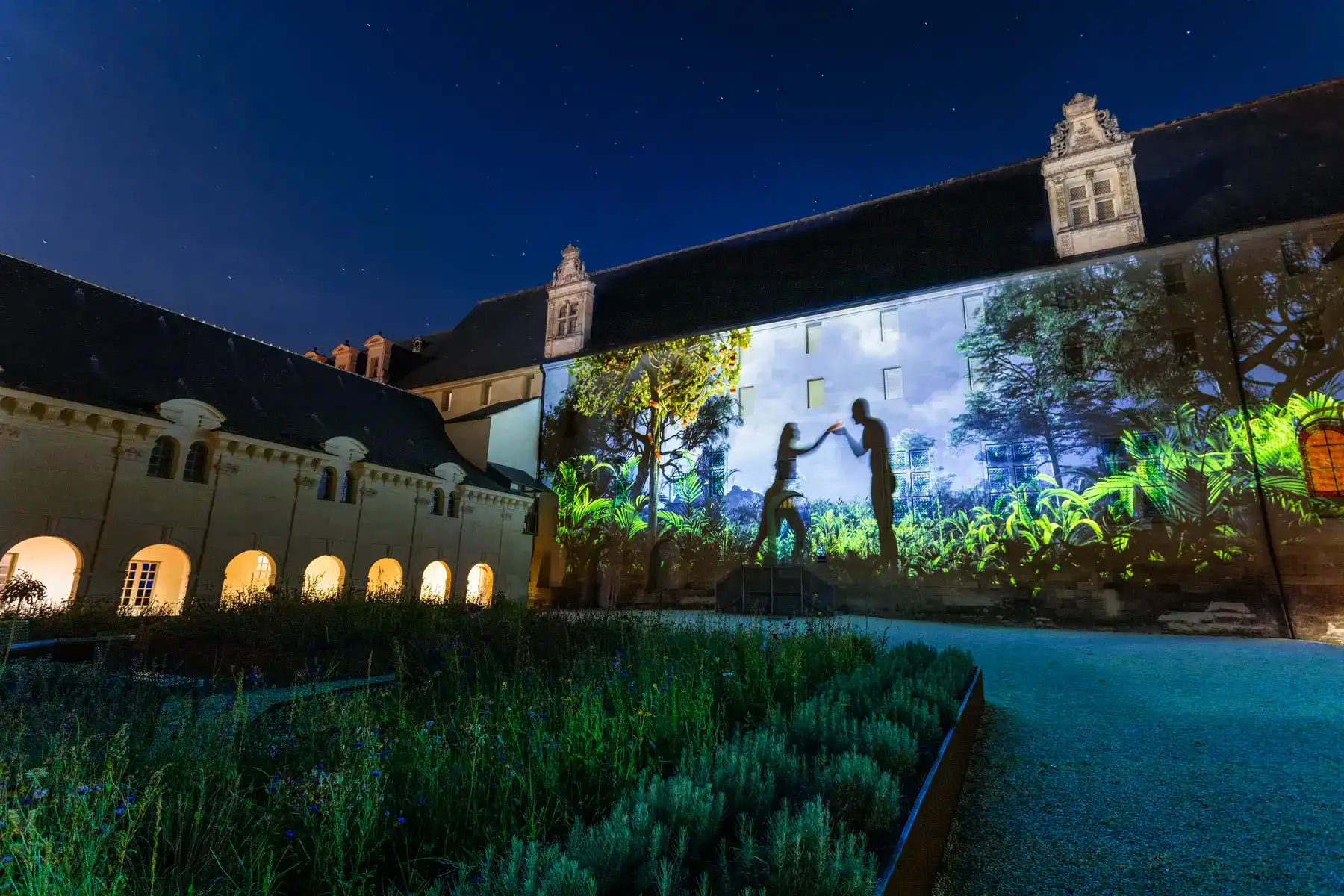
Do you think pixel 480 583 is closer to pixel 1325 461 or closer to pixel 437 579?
pixel 437 579

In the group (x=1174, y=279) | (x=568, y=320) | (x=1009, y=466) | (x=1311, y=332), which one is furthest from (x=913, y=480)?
(x=568, y=320)

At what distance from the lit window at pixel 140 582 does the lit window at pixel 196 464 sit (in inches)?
128

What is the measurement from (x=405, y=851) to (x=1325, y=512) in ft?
62.2

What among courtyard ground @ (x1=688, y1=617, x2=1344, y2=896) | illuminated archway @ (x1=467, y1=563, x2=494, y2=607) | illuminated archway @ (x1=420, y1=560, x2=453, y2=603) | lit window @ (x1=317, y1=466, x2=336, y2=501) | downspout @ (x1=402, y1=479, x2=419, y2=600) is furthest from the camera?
illuminated archway @ (x1=467, y1=563, x2=494, y2=607)

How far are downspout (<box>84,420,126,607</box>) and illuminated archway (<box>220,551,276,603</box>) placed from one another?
2681mm

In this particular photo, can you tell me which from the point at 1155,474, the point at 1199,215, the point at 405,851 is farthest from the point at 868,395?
the point at 405,851

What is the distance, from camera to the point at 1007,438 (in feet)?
54.5

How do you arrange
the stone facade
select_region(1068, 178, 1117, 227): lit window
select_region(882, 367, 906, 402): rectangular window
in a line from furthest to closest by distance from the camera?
select_region(882, 367, 906, 402): rectangular window → select_region(1068, 178, 1117, 227): lit window → the stone facade

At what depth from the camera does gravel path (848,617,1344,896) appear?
3328mm

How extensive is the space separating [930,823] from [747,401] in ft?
60.0

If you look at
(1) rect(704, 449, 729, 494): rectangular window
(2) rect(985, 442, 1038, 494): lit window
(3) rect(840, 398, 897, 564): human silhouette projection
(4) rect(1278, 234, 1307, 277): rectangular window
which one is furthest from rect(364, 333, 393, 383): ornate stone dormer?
(4) rect(1278, 234, 1307, 277): rectangular window

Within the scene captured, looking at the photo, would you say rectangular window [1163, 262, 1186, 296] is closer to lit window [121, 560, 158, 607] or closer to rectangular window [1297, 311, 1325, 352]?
rectangular window [1297, 311, 1325, 352]

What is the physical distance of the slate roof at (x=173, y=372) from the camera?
50.2ft

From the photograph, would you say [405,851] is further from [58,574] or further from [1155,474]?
[58,574]
